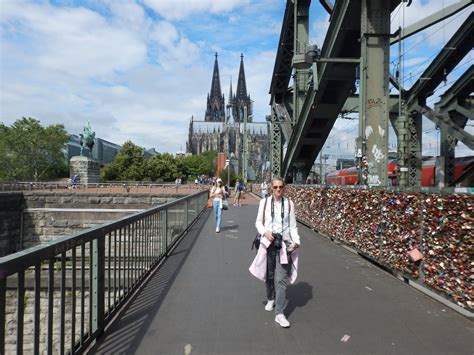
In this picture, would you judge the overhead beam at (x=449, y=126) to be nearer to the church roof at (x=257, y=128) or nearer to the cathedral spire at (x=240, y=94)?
the cathedral spire at (x=240, y=94)

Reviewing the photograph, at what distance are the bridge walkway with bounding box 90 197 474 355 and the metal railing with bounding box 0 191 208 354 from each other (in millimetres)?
262

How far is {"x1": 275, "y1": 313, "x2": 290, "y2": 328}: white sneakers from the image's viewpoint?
14.4ft

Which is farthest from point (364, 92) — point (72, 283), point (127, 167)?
point (127, 167)

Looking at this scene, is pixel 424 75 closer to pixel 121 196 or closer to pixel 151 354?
pixel 151 354

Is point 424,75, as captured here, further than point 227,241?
Yes

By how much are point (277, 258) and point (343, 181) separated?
37.6 metres

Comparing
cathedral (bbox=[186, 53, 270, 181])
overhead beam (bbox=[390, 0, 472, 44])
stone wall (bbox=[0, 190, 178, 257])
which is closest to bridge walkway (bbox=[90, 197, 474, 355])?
overhead beam (bbox=[390, 0, 472, 44])

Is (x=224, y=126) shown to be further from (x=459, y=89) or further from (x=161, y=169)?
(x=459, y=89)

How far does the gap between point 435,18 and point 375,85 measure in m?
5.04

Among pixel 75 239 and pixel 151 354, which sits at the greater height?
pixel 75 239

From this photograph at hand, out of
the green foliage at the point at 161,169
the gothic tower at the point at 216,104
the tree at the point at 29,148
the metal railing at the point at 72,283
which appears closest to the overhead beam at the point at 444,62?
the metal railing at the point at 72,283

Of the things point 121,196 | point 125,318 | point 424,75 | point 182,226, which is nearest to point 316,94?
point 424,75

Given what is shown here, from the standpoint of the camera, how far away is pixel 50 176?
7712 centimetres

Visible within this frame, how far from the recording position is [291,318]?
4.73m
